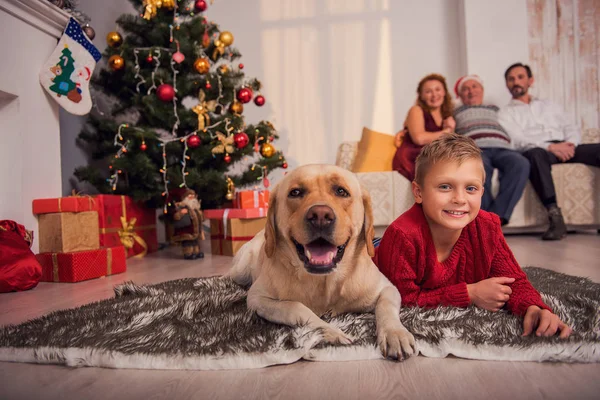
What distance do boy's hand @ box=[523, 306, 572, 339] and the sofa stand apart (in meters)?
3.01

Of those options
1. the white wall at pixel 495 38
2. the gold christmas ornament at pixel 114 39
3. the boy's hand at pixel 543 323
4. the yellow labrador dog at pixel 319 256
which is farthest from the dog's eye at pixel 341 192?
the white wall at pixel 495 38

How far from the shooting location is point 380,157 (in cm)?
474

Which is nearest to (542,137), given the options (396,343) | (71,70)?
(396,343)

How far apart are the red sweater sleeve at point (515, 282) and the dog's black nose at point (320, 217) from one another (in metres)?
0.66

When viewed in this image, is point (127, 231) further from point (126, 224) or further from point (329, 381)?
point (329, 381)

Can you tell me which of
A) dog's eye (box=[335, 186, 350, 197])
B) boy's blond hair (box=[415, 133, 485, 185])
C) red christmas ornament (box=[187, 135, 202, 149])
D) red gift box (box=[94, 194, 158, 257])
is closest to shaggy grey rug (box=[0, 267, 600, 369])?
dog's eye (box=[335, 186, 350, 197])

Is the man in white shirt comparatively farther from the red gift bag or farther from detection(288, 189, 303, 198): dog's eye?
the red gift bag

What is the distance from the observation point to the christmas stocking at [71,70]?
300 centimetres

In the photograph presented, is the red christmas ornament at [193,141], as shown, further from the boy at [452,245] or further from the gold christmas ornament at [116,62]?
the boy at [452,245]

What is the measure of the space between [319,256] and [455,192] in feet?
1.73

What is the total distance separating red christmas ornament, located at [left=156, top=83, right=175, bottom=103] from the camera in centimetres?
362

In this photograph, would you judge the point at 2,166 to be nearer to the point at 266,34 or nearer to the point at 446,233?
the point at 446,233

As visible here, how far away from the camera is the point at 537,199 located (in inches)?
167

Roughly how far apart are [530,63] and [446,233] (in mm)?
5269
